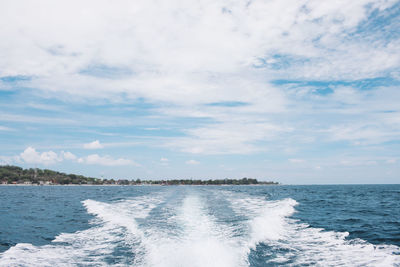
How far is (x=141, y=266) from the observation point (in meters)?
9.53

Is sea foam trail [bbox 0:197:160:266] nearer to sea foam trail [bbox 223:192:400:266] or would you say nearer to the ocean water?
the ocean water

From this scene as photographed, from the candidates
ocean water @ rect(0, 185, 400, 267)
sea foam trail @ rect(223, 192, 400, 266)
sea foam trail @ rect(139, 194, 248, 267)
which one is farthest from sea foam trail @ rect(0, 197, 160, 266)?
sea foam trail @ rect(223, 192, 400, 266)

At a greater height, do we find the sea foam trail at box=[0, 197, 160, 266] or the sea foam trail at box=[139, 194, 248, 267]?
the sea foam trail at box=[139, 194, 248, 267]

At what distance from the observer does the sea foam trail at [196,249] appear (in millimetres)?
9834

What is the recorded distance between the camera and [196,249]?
37.2 ft

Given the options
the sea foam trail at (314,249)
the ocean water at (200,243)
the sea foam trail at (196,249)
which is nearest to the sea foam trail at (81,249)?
the ocean water at (200,243)

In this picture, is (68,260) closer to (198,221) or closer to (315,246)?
(198,221)

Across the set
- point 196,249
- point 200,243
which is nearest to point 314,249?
point 200,243

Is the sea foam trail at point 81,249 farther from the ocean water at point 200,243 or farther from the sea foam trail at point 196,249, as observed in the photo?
the sea foam trail at point 196,249

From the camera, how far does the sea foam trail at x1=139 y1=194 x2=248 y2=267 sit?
387 inches

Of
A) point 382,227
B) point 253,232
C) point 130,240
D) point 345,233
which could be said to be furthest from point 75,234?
point 382,227

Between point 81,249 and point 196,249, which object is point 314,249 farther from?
point 81,249

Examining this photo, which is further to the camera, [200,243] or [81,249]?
[200,243]

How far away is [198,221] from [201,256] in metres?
8.02
